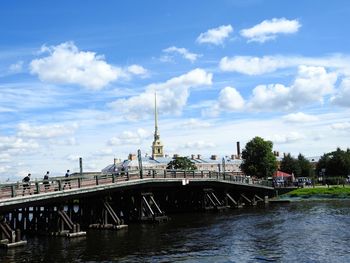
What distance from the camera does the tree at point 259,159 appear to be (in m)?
102

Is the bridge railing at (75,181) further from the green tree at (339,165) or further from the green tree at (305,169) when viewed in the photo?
the green tree at (305,169)

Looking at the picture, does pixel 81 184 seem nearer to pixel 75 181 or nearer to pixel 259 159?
pixel 75 181

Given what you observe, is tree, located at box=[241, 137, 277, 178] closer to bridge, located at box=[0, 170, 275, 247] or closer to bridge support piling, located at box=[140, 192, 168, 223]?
bridge, located at box=[0, 170, 275, 247]

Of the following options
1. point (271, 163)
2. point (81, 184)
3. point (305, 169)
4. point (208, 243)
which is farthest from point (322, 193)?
point (305, 169)

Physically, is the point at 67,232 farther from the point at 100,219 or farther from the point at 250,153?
the point at 250,153

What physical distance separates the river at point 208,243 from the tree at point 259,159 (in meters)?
55.4

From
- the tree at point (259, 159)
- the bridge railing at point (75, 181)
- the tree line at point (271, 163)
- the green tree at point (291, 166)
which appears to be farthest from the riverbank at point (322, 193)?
the green tree at point (291, 166)

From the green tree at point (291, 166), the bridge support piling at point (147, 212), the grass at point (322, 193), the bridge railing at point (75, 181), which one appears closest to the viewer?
the bridge railing at point (75, 181)

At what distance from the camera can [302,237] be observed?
34.2m

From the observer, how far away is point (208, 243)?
1287 inches

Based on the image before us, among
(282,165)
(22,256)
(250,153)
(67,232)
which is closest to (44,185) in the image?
(67,232)

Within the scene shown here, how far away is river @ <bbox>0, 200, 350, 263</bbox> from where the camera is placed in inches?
1099

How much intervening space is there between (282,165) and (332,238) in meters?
108

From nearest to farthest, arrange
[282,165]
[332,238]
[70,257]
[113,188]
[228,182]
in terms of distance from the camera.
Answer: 1. [70,257]
2. [332,238]
3. [113,188]
4. [228,182]
5. [282,165]
